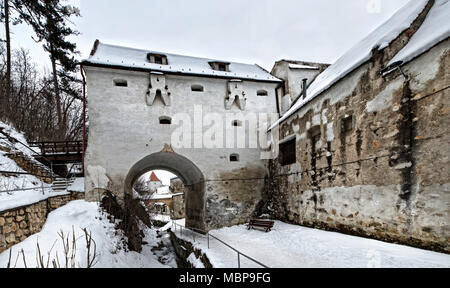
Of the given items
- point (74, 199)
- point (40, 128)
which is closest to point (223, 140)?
point (74, 199)

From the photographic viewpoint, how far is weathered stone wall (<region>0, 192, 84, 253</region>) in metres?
4.70

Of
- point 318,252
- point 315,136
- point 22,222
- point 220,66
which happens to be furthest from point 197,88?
point 318,252

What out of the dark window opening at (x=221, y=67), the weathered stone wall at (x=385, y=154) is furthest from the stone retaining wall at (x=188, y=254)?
the dark window opening at (x=221, y=67)

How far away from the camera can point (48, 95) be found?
15961mm

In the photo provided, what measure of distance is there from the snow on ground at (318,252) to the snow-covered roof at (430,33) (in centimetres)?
406

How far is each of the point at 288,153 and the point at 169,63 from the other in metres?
8.06

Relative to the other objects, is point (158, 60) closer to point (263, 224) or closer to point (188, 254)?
point (188, 254)

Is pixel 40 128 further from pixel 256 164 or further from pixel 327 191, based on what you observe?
pixel 327 191

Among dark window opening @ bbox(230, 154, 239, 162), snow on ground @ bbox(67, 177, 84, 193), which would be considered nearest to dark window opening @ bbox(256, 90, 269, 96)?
dark window opening @ bbox(230, 154, 239, 162)

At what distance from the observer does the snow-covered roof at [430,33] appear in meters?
4.33

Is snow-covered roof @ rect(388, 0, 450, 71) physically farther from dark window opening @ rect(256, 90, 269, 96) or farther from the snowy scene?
dark window opening @ rect(256, 90, 269, 96)

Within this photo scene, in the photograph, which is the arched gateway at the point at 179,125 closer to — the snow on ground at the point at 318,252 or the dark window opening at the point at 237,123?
the dark window opening at the point at 237,123

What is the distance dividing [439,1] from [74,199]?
14103mm

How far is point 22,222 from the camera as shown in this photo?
212 inches
